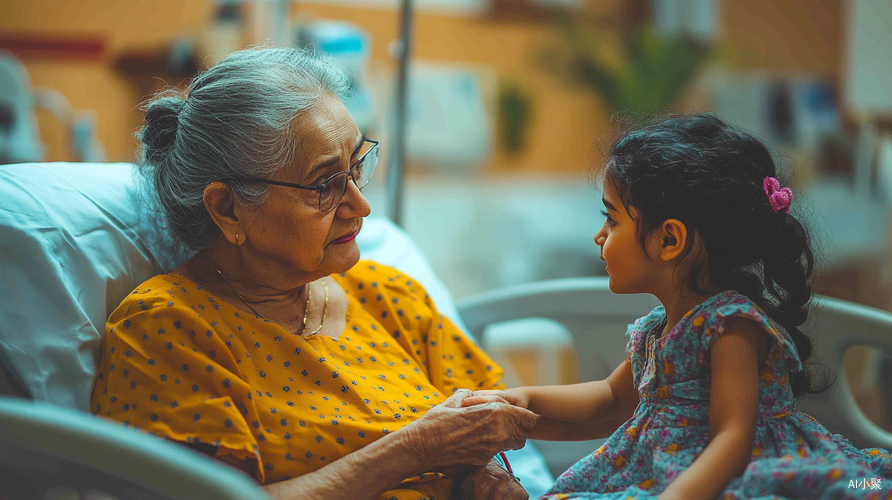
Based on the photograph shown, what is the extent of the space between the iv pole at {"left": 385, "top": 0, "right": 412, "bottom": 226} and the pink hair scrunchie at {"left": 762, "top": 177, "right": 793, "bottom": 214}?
4.71 ft

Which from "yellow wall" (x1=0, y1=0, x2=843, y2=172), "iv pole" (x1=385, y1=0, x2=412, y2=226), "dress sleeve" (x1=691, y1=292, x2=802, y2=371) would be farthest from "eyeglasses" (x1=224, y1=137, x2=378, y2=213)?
"yellow wall" (x1=0, y1=0, x2=843, y2=172)

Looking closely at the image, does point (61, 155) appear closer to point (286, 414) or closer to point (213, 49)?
point (213, 49)

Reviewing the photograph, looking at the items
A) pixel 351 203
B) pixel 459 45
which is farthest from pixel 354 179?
pixel 459 45

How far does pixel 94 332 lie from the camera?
1.19 metres

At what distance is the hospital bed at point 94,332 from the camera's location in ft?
2.60

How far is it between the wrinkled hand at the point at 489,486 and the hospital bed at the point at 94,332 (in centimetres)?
23

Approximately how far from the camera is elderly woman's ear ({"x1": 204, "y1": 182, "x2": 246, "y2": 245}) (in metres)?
1.26

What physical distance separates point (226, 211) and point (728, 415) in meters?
0.88

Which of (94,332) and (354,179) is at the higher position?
(354,179)

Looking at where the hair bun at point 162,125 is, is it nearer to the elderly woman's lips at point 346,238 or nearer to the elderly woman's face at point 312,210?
the elderly woman's face at point 312,210

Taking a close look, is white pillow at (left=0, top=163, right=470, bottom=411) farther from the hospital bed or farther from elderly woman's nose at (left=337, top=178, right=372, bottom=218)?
elderly woman's nose at (left=337, top=178, right=372, bottom=218)

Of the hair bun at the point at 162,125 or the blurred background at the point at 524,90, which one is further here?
the blurred background at the point at 524,90

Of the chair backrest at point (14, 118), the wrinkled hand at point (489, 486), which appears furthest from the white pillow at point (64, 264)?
the chair backrest at point (14, 118)

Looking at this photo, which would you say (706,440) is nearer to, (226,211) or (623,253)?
(623,253)
